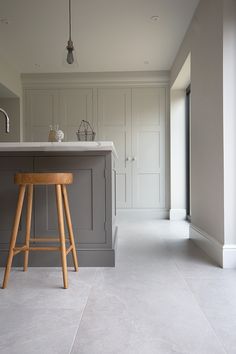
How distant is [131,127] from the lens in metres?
5.56

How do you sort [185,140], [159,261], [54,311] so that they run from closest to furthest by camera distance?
[54,311], [159,261], [185,140]

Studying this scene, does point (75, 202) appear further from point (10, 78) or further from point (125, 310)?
point (10, 78)

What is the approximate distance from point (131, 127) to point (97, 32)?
195 cm

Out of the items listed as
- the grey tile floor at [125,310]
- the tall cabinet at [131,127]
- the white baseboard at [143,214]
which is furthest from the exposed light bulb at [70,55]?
the white baseboard at [143,214]

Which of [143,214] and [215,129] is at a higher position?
[215,129]

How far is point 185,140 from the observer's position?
17.6ft

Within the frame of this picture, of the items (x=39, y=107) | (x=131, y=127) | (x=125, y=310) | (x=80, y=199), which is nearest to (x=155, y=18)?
(x=131, y=127)

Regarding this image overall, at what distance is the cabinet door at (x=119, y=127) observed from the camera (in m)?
5.56

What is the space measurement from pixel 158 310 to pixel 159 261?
988 millimetres

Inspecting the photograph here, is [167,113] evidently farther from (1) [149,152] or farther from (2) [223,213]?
(2) [223,213]

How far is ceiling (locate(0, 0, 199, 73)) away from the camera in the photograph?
3375 millimetres

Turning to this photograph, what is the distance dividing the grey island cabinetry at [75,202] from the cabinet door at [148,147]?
318cm

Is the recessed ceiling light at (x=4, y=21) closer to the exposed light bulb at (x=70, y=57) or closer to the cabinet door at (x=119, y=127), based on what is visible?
the exposed light bulb at (x=70, y=57)

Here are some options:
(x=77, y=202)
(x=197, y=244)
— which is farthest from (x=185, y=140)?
(x=77, y=202)
